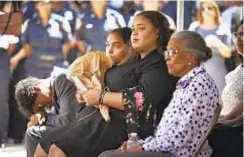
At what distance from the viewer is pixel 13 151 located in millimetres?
4859

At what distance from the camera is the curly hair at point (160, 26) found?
2645mm

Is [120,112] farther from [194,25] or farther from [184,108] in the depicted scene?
[194,25]

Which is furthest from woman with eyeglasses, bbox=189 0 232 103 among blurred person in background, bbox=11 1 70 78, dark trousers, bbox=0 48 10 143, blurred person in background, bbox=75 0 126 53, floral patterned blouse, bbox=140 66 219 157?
floral patterned blouse, bbox=140 66 219 157

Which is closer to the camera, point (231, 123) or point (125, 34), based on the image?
point (125, 34)

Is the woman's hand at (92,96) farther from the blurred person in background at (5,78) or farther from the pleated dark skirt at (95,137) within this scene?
the blurred person in background at (5,78)

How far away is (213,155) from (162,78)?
0.61m

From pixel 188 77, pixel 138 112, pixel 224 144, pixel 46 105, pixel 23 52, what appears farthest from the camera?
pixel 23 52

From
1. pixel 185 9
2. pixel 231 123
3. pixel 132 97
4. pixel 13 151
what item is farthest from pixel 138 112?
pixel 185 9

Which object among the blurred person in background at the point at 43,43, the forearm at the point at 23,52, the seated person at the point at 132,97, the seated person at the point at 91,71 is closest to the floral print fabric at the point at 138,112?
the seated person at the point at 132,97

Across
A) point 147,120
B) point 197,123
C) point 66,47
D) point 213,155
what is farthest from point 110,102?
point 66,47

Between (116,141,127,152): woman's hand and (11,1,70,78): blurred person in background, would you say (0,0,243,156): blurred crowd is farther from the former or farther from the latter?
(116,141,127,152): woman's hand

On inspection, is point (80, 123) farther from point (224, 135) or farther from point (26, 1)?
point (26, 1)

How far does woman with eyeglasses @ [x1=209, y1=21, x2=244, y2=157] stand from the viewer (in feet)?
9.18

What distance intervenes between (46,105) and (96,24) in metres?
1.89
